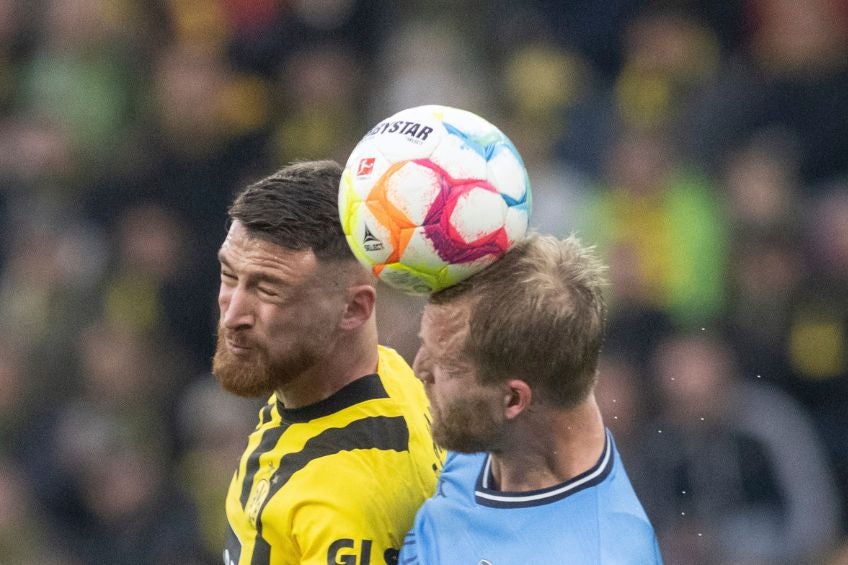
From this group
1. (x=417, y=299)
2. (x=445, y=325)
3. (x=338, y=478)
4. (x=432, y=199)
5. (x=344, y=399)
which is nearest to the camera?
(x=432, y=199)

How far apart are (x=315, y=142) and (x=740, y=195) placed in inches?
104

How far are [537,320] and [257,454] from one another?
3.53ft

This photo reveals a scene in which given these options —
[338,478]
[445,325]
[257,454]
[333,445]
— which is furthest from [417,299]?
[445,325]

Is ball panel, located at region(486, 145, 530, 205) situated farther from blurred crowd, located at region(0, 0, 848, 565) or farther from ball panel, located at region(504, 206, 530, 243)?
blurred crowd, located at region(0, 0, 848, 565)

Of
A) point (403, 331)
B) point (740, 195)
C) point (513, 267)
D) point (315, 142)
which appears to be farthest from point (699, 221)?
point (513, 267)

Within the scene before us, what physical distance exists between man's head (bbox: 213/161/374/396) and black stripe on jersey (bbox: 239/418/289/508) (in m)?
0.20

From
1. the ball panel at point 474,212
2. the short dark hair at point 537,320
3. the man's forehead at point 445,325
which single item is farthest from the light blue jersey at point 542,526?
the ball panel at point 474,212

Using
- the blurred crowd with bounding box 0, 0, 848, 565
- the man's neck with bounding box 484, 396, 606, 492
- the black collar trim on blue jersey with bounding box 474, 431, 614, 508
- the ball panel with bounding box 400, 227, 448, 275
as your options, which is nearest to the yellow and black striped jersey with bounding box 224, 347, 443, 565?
the black collar trim on blue jersey with bounding box 474, 431, 614, 508

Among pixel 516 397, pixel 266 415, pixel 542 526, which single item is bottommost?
pixel 266 415

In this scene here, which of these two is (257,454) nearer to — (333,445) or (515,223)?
(333,445)

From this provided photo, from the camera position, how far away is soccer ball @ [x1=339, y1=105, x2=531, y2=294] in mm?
3391

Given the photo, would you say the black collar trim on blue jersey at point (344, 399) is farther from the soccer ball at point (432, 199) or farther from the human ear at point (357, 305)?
the soccer ball at point (432, 199)

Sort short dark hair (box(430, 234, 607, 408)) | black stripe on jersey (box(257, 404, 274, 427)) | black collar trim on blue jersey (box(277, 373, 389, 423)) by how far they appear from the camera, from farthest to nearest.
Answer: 1. black stripe on jersey (box(257, 404, 274, 427))
2. black collar trim on blue jersey (box(277, 373, 389, 423))
3. short dark hair (box(430, 234, 607, 408))

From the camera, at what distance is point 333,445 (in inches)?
153
